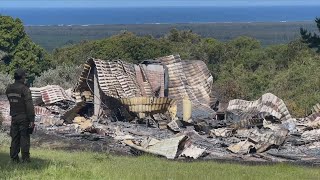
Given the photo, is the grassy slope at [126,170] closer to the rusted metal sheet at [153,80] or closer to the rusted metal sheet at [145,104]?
the rusted metal sheet at [145,104]

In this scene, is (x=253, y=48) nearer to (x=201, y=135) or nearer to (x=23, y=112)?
(x=201, y=135)

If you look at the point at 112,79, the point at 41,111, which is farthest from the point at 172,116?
the point at 41,111

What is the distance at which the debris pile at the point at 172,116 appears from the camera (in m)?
18.6

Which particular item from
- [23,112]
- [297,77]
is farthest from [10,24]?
[23,112]

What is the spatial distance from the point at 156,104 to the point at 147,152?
835 cm

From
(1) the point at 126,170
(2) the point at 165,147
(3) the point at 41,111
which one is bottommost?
(3) the point at 41,111

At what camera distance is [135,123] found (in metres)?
25.0

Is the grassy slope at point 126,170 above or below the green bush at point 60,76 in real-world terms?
above

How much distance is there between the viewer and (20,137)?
11.7 metres

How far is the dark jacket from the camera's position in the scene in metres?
11.5

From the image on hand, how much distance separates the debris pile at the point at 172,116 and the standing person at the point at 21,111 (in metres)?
5.61

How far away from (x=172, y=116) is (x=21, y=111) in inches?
540

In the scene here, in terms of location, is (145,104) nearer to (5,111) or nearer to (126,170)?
(5,111)

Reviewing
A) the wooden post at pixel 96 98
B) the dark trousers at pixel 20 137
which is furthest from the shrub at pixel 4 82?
the dark trousers at pixel 20 137
